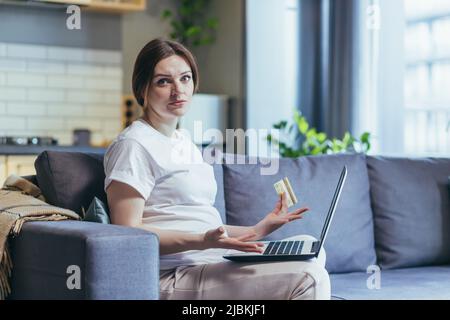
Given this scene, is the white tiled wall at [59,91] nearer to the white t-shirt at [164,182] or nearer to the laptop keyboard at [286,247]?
the white t-shirt at [164,182]

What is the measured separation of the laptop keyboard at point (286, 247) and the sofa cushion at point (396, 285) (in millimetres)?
265

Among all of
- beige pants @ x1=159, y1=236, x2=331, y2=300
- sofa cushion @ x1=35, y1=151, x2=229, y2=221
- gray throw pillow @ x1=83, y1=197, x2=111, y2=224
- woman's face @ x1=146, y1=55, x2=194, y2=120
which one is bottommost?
beige pants @ x1=159, y1=236, x2=331, y2=300

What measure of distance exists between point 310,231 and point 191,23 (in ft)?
10.4

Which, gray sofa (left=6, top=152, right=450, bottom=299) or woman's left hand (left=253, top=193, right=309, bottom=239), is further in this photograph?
woman's left hand (left=253, top=193, right=309, bottom=239)

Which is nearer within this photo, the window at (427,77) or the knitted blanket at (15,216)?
the knitted blanket at (15,216)

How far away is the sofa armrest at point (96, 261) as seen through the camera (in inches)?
87.6

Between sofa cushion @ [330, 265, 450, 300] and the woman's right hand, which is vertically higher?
the woman's right hand

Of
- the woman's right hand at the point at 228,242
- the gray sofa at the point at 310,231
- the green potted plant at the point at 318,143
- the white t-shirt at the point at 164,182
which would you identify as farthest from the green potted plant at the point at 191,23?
the woman's right hand at the point at 228,242

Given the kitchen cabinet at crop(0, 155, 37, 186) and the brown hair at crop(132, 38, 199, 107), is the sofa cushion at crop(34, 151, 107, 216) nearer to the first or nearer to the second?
the brown hair at crop(132, 38, 199, 107)

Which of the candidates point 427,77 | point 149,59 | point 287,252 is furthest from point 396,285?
point 427,77

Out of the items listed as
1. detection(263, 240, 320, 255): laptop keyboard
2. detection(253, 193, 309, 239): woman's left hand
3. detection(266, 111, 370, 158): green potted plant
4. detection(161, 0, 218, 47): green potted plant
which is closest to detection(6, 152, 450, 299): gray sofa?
detection(263, 240, 320, 255): laptop keyboard

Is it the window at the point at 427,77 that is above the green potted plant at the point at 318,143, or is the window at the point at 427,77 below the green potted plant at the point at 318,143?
above

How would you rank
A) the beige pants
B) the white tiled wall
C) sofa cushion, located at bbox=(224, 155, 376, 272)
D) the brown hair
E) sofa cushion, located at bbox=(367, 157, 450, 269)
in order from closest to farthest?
1. the beige pants
2. the brown hair
3. sofa cushion, located at bbox=(224, 155, 376, 272)
4. sofa cushion, located at bbox=(367, 157, 450, 269)
5. the white tiled wall

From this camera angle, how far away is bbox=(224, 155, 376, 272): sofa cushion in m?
3.16
